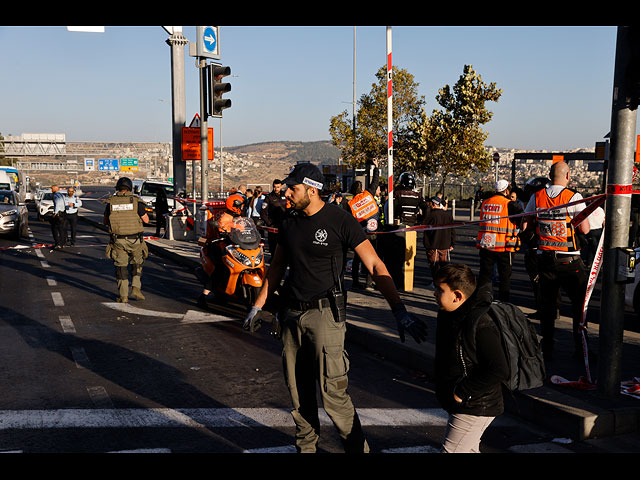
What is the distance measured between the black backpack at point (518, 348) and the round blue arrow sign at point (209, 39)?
14072 mm

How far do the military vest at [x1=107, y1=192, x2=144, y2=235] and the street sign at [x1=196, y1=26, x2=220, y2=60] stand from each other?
7009 millimetres

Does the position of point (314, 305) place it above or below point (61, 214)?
above

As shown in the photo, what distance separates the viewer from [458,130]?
35656 millimetres

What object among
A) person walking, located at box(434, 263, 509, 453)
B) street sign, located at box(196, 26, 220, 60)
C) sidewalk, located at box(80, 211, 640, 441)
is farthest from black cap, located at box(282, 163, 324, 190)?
street sign, located at box(196, 26, 220, 60)

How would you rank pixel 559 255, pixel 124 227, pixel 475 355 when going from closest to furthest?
pixel 475 355, pixel 559 255, pixel 124 227

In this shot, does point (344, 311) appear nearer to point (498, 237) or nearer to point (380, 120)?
point (498, 237)

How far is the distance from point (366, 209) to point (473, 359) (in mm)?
7567

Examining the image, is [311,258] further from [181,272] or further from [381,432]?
[181,272]

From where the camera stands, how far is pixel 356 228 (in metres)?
4.30

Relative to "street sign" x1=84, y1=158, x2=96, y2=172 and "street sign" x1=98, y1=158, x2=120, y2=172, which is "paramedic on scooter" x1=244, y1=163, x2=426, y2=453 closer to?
"street sign" x1=98, y1=158, x2=120, y2=172

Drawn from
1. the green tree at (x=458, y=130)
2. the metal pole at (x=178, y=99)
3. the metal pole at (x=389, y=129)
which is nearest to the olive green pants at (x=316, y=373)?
the metal pole at (x=389, y=129)

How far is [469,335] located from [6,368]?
524 centimetres

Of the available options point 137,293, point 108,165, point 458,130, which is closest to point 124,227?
point 137,293

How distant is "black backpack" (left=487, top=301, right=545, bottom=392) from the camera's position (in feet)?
11.3
